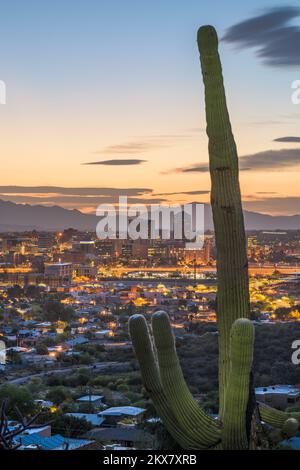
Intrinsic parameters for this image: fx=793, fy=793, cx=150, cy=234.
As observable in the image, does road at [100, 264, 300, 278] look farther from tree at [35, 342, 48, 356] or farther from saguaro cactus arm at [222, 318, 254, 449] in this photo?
saguaro cactus arm at [222, 318, 254, 449]

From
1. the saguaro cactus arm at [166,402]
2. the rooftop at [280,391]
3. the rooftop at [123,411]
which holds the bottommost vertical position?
the rooftop at [123,411]

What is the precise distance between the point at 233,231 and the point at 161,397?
931 millimetres

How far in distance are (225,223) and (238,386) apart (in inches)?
32.3

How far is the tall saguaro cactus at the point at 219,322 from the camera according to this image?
395cm

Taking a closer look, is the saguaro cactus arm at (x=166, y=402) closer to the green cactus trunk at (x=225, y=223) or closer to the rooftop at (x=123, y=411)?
the green cactus trunk at (x=225, y=223)

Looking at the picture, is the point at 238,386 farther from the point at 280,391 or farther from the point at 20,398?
the point at 20,398

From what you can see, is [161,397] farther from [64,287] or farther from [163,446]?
[64,287]

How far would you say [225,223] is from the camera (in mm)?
4000

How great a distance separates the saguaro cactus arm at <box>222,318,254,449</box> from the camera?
3.58 meters

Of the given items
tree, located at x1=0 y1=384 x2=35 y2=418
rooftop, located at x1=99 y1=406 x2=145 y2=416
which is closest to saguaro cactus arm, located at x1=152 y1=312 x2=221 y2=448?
rooftop, located at x1=99 y1=406 x2=145 y2=416

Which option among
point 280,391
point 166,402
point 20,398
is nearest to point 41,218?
point 20,398

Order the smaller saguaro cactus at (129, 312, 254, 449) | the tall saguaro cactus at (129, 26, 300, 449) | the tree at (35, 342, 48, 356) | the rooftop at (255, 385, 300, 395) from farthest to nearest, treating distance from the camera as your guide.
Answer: the tree at (35, 342, 48, 356) → the rooftop at (255, 385, 300, 395) → the tall saguaro cactus at (129, 26, 300, 449) → the smaller saguaro cactus at (129, 312, 254, 449)

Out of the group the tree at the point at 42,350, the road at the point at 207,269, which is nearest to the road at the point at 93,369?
the tree at the point at 42,350
